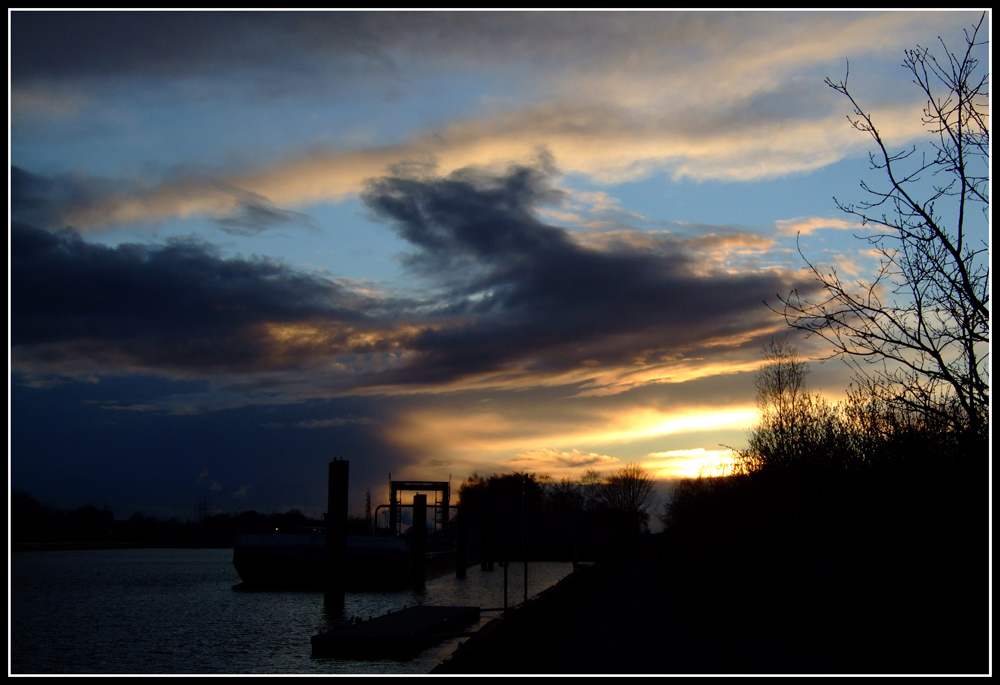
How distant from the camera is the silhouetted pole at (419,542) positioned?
67.5m

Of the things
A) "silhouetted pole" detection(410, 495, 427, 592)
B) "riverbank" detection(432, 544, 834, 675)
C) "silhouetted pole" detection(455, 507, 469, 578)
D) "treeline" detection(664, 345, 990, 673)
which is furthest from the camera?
"silhouetted pole" detection(455, 507, 469, 578)

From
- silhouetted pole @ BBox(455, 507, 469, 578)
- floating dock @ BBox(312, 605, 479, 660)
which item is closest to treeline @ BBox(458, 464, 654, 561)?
silhouetted pole @ BBox(455, 507, 469, 578)

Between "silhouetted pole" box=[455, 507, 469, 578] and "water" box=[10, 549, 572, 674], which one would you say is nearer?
"water" box=[10, 549, 572, 674]

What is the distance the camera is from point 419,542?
68750 mm

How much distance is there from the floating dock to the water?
47 centimetres

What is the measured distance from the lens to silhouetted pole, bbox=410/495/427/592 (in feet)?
221

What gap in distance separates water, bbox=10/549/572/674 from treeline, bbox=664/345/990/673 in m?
9.66

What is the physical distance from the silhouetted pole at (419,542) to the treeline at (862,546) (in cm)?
3970

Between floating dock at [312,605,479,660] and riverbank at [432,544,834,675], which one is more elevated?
riverbank at [432,544,834,675]

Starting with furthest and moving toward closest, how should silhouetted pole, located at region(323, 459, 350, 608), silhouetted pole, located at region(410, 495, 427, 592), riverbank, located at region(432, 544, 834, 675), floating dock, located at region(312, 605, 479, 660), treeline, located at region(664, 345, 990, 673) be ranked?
silhouetted pole, located at region(410, 495, 427, 592) < silhouetted pole, located at region(323, 459, 350, 608) < floating dock, located at region(312, 605, 479, 660) < riverbank, located at region(432, 544, 834, 675) < treeline, located at region(664, 345, 990, 673)

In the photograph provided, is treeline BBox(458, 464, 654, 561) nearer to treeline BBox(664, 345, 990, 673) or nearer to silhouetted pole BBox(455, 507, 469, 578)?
silhouetted pole BBox(455, 507, 469, 578)

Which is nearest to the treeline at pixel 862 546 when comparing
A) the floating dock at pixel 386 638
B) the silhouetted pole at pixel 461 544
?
the floating dock at pixel 386 638

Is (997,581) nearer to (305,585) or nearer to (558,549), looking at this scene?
(305,585)

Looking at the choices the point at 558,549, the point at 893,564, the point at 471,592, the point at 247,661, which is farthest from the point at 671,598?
the point at 558,549
